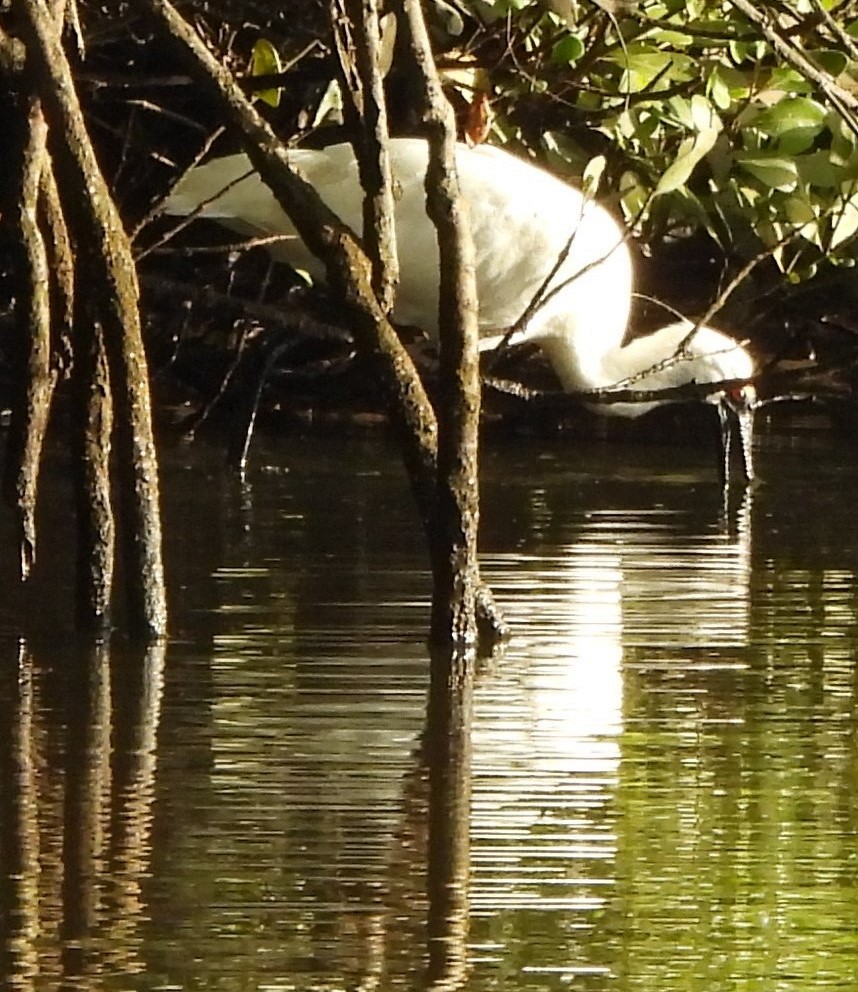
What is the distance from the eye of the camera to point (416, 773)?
4691 mm

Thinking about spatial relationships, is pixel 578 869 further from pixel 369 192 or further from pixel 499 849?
pixel 369 192

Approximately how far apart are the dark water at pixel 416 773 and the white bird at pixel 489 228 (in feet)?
3.25

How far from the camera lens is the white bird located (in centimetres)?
837

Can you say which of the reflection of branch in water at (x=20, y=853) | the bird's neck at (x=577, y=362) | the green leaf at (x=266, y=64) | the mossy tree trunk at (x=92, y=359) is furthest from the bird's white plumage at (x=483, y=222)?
the reflection of branch in water at (x=20, y=853)

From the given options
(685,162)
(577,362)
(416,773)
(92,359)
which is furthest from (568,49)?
(416,773)

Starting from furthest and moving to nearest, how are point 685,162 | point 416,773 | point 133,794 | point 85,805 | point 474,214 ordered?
point 474,214 → point 685,162 → point 416,773 → point 133,794 → point 85,805

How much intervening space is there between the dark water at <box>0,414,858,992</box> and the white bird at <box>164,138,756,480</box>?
99 centimetres

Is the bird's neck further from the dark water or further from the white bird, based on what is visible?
the dark water

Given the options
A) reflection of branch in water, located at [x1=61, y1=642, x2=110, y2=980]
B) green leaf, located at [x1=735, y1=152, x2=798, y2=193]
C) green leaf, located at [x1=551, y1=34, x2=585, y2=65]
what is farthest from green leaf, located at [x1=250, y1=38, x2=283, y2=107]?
reflection of branch in water, located at [x1=61, y1=642, x2=110, y2=980]

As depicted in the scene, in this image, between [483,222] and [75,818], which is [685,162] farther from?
[75,818]

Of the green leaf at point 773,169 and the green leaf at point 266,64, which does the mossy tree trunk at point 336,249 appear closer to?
the green leaf at point 266,64

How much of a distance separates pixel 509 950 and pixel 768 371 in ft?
22.8

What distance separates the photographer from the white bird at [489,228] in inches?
329

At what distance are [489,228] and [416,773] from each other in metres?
4.05
